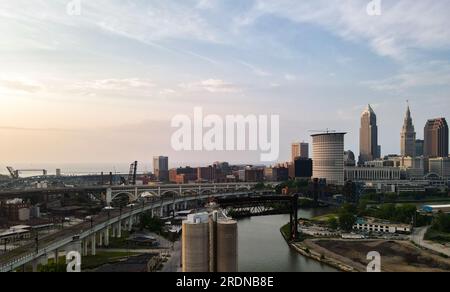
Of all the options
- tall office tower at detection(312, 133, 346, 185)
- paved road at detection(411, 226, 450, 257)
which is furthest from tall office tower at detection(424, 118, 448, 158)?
paved road at detection(411, 226, 450, 257)

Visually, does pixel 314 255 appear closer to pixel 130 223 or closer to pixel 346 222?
pixel 346 222

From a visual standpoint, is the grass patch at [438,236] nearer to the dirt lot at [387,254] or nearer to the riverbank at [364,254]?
the riverbank at [364,254]

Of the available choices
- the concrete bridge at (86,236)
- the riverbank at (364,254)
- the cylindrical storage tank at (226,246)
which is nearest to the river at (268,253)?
the riverbank at (364,254)

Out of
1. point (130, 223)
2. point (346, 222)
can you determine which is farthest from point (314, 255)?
point (130, 223)

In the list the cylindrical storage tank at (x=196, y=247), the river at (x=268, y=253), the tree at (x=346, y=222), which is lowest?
the river at (x=268, y=253)
